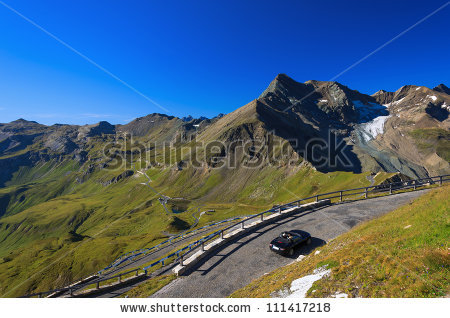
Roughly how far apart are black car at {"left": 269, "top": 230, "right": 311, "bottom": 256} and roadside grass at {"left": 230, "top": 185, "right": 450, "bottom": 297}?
3604 mm

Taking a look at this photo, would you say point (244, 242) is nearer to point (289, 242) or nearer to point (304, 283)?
point (289, 242)

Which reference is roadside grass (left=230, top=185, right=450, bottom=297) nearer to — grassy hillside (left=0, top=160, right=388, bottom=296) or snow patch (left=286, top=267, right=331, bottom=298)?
snow patch (left=286, top=267, right=331, bottom=298)

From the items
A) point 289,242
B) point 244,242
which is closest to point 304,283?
point 289,242

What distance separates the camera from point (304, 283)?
1140 centimetres

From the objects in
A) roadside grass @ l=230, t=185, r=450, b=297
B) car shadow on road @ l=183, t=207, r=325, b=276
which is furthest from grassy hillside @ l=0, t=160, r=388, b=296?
roadside grass @ l=230, t=185, r=450, b=297

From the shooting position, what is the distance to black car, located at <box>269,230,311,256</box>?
60.5ft

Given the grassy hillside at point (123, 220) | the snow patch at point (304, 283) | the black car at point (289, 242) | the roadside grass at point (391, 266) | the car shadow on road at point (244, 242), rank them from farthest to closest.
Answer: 1. the grassy hillside at point (123, 220)
2. the black car at point (289, 242)
3. the car shadow on road at point (244, 242)
4. the snow patch at point (304, 283)
5. the roadside grass at point (391, 266)

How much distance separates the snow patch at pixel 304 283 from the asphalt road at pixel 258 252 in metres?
4.76

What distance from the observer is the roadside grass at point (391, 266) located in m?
8.52

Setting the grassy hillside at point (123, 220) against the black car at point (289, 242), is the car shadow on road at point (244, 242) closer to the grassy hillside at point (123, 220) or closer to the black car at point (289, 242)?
the black car at point (289, 242)

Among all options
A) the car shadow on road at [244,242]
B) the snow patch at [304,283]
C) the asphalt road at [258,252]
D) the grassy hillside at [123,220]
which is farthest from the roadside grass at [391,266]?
the grassy hillside at [123,220]
